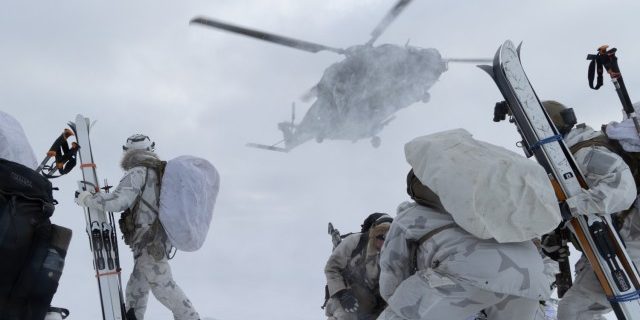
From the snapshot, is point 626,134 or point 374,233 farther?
point 374,233

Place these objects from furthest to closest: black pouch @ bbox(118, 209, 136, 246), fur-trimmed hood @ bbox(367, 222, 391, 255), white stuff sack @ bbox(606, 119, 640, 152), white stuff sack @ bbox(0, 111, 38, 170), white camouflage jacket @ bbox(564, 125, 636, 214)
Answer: black pouch @ bbox(118, 209, 136, 246) < fur-trimmed hood @ bbox(367, 222, 391, 255) < white stuff sack @ bbox(606, 119, 640, 152) < white camouflage jacket @ bbox(564, 125, 636, 214) < white stuff sack @ bbox(0, 111, 38, 170)

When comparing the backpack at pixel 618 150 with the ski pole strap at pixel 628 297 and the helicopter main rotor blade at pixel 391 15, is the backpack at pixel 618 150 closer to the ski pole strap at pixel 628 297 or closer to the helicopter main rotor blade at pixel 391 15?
the ski pole strap at pixel 628 297

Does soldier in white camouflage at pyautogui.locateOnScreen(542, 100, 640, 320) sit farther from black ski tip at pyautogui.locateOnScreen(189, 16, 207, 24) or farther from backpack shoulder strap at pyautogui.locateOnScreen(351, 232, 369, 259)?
black ski tip at pyautogui.locateOnScreen(189, 16, 207, 24)

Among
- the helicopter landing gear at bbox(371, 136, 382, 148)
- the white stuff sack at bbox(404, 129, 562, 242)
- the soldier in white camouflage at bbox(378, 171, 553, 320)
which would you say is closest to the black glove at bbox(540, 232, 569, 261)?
the soldier in white camouflage at bbox(378, 171, 553, 320)

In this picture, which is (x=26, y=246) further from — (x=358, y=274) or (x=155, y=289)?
(x=358, y=274)

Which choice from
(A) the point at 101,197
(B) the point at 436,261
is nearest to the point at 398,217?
(B) the point at 436,261

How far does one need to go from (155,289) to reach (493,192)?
339 cm

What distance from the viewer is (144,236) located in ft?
17.6

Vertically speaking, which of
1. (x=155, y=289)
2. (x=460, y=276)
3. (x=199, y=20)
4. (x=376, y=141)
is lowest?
(x=460, y=276)

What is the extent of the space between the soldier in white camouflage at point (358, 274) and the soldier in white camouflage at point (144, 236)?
3.98 feet

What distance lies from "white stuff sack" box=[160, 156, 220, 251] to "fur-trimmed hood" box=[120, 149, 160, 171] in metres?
0.27

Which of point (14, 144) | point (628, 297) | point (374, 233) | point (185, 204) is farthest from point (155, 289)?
point (628, 297)

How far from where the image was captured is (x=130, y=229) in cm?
542

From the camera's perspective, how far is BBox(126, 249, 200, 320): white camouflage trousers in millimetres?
5266
